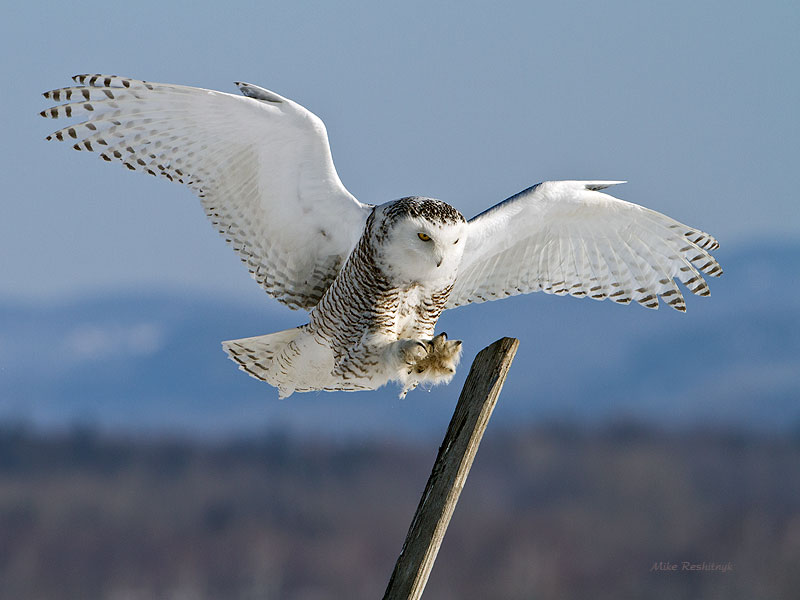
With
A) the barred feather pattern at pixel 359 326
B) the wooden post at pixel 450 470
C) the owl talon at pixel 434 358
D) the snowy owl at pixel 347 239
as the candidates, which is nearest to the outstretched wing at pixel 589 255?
the snowy owl at pixel 347 239

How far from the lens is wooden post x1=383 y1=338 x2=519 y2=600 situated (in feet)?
9.45

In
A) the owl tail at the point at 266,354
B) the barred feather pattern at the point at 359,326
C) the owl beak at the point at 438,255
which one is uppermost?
the owl beak at the point at 438,255

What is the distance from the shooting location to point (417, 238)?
3.17 m

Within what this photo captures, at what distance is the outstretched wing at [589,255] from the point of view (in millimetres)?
3855

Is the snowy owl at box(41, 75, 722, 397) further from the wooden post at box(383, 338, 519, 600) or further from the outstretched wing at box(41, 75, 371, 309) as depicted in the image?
the wooden post at box(383, 338, 519, 600)

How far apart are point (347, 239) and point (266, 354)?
0.64 metres

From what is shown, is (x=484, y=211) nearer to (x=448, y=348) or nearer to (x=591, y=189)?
(x=591, y=189)

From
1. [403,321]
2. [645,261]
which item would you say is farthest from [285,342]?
[645,261]

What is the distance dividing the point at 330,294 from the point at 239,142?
69cm

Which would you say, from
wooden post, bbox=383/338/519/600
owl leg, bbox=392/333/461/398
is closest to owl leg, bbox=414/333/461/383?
owl leg, bbox=392/333/461/398

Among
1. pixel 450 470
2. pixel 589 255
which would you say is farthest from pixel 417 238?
pixel 589 255

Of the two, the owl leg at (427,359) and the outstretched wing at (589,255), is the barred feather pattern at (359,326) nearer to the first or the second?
the owl leg at (427,359)

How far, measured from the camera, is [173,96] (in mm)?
3314

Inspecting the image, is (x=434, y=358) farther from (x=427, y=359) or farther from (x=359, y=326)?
(x=359, y=326)
